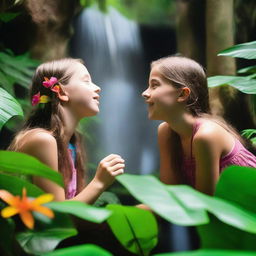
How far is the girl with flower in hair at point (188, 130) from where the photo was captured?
49.3 inches

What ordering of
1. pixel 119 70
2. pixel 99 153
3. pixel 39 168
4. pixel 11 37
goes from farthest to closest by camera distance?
pixel 119 70 < pixel 99 153 < pixel 11 37 < pixel 39 168

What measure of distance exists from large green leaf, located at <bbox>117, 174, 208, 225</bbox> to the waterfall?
3.85m

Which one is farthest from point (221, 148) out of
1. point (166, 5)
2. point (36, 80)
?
point (166, 5)

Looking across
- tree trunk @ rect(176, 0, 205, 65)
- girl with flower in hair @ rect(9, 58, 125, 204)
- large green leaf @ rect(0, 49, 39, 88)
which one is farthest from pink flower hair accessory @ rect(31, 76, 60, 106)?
tree trunk @ rect(176, 0, 205, 65)

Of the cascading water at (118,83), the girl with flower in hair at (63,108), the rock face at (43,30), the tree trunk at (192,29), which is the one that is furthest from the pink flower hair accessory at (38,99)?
the cascading water at (118,83)

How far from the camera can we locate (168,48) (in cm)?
477

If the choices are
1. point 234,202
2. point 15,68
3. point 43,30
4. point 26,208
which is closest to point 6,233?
point 26,208

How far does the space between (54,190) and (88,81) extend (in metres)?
0.48

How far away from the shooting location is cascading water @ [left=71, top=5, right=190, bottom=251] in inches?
179

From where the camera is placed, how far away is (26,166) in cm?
69

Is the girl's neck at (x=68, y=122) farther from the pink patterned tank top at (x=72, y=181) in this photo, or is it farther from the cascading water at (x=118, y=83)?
the cascading water at (x=118, y=83)

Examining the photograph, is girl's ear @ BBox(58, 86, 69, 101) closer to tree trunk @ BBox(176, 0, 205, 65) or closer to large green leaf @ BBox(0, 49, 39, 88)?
large green leaf @ BBox(0, 49, 39, 88)

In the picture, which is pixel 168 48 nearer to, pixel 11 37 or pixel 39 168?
pixel 11 37

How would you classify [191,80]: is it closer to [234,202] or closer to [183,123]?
[183,123]
